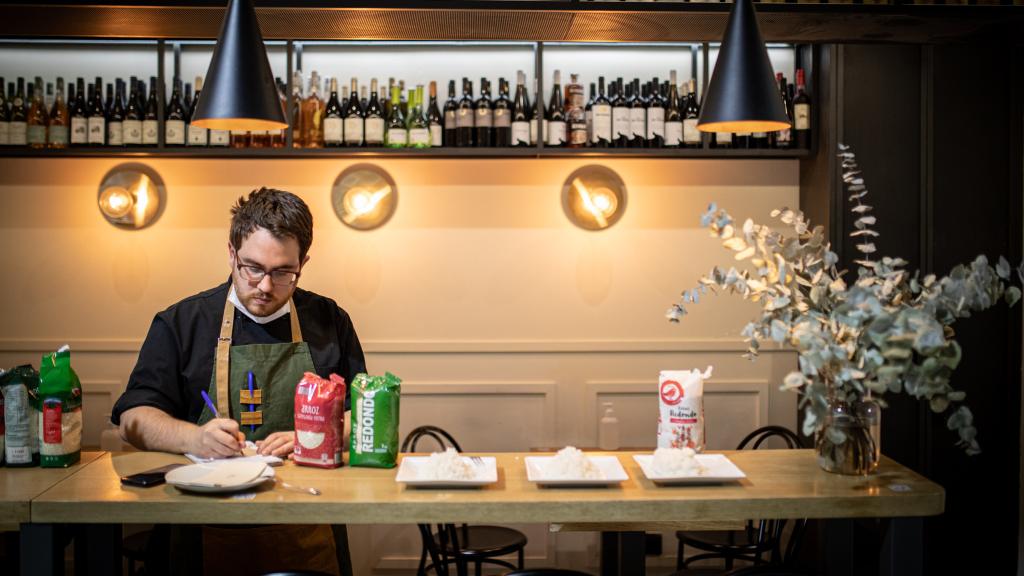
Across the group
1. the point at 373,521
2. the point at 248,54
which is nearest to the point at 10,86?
→ the point at 248,54

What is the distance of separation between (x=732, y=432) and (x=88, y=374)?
2708mm

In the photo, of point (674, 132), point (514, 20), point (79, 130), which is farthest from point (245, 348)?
point (674, 132)

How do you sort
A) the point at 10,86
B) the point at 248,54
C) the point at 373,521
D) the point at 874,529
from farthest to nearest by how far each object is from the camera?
the point at 10,86, the point at 874,529, the point at 248,54, the point at 373,521

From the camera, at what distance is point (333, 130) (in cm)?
335

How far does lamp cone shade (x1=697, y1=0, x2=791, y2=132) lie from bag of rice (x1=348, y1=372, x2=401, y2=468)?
90 cm

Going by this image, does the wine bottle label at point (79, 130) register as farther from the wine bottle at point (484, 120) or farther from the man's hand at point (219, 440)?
the man's hand at point (219, 440)

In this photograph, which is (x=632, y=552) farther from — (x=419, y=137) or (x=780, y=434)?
(x=419, y=137)

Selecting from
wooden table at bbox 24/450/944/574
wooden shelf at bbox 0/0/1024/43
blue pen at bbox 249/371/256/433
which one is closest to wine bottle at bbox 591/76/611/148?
wooden shelf at bbox 0/0/1024/43

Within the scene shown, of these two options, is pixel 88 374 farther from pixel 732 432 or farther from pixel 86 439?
pixel 732 432

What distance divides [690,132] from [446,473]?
2.13 meters

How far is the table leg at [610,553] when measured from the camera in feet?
6.44

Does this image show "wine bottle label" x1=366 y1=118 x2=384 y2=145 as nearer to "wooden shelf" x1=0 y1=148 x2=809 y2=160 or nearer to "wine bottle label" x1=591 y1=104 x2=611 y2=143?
"wooden shelf" x1=0 y1=148 x2=809 y2=160

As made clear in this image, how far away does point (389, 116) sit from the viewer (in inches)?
140

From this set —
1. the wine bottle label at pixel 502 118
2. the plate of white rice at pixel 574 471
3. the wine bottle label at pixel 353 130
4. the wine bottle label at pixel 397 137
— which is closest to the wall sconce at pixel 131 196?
the wine bottle label at pixel 353 130
